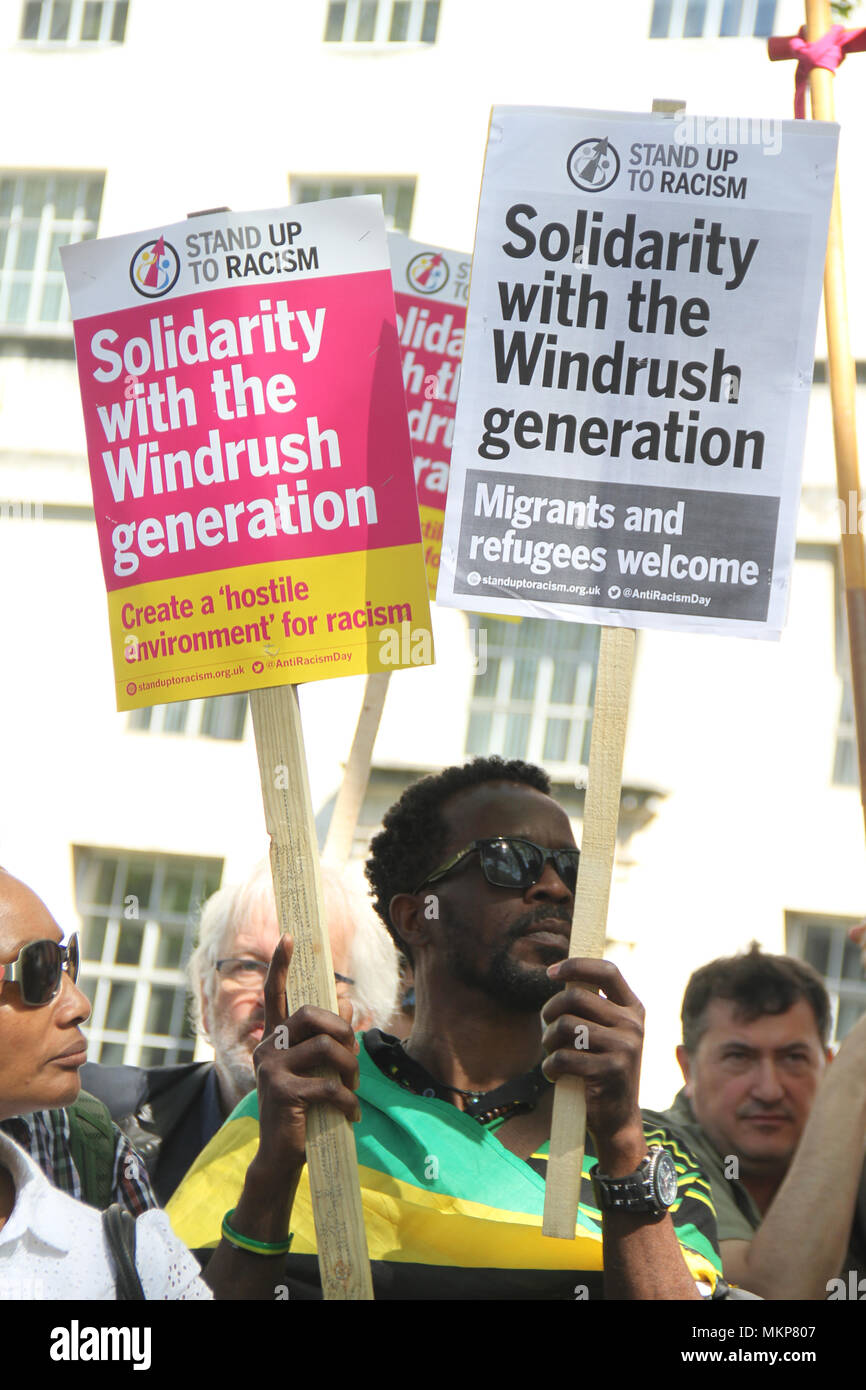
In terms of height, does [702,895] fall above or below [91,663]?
below

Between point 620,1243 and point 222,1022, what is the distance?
158 centimetres

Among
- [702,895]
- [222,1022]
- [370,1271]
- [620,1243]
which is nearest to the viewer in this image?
[620,1243]

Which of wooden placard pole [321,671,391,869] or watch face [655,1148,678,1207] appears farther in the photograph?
wooden placard pole [321,671,391,869]

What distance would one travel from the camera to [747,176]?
103 inches

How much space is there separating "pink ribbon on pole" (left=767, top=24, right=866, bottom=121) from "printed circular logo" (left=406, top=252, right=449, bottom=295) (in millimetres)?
887

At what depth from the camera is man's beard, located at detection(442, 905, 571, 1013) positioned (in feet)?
8.82

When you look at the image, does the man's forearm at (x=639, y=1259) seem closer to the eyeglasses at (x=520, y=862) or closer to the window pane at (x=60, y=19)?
the eyeglasses at (x=520, y=862)

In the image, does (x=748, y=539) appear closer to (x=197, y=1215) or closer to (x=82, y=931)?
(x=197, y=1215)

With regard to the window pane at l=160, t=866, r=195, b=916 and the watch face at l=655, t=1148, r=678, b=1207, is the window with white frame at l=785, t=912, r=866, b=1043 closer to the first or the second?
the window pane at l=160, t=866, r=195, b=916

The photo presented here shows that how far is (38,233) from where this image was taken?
45.4 ft

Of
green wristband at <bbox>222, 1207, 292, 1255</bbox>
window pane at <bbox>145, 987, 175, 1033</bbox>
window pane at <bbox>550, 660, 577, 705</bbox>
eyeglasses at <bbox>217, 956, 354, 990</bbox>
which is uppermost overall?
window pane at <bbox>550, 660, 577, 705</bbox>

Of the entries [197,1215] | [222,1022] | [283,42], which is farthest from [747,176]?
[283,42]

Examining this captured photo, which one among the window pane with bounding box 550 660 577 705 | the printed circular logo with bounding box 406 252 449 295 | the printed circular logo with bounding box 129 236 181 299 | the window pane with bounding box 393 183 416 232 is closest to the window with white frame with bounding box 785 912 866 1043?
the window pane with bounding box 550 660 577 705

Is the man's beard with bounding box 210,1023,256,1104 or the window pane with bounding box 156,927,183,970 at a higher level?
the window pane with bounding box 156,927,183,970
